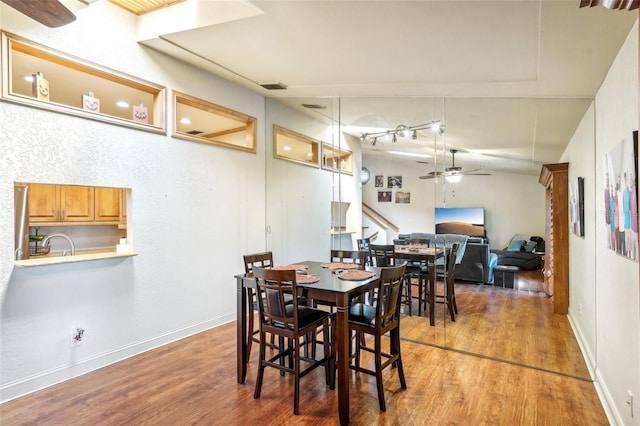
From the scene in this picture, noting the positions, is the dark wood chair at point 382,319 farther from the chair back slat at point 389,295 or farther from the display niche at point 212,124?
the display niche at point 212,124

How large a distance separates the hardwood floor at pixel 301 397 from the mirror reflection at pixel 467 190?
0.51 metres

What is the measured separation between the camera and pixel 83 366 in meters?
2.83

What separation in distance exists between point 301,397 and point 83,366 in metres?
1.87

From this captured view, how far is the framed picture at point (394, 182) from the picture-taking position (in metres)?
4.38

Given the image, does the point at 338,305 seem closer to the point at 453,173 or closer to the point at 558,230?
the point at 453,173

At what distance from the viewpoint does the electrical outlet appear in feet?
9.12

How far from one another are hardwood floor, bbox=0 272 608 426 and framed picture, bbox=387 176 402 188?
2.10 m

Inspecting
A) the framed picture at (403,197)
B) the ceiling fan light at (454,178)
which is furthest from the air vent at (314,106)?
the ceiling fan light at (454,178)

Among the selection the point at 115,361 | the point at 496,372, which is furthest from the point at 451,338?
the point at 115,361

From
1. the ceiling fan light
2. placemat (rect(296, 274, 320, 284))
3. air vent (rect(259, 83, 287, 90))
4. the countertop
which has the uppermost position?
air vent (rect(259, 83, 287, 90))

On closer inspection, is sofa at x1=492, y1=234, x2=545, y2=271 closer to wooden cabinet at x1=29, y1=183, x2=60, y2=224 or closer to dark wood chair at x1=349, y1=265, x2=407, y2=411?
dark wood chair at x1=349, y1=265, x2=407, y2=411

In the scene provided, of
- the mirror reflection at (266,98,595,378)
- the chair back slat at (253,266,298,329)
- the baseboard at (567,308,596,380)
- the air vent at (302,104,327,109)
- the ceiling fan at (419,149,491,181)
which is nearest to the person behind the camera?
the chair back slat at (253,266,298,329)

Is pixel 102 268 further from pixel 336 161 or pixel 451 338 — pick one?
pixel 451 338

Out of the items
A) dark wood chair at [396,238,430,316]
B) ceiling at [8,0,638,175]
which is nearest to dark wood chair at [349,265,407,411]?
dark wood chair at [396,238,430,316]
